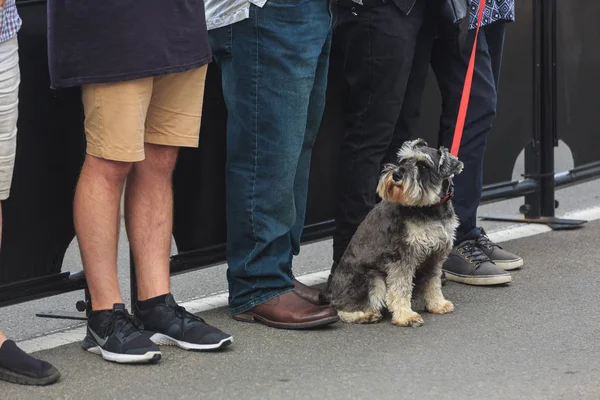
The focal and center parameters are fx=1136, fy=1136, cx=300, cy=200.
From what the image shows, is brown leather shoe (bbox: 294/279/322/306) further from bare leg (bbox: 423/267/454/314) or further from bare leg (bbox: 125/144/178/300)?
bare leg (bbox: 125/144/178/300)

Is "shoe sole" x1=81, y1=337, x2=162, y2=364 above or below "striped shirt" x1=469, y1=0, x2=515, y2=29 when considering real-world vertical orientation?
below

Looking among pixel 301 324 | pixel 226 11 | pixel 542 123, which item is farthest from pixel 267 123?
pixel 542 123

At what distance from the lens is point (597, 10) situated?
774 cm

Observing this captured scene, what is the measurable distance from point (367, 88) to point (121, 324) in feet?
5.29

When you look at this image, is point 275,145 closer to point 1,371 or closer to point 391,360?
point 391,360

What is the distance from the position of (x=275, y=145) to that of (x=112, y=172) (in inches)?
30.1

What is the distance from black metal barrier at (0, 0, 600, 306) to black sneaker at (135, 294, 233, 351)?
544 mm

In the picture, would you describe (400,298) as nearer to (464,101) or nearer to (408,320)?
(408,320)

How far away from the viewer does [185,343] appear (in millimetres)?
4465

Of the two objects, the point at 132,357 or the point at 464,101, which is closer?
the point at 132,357

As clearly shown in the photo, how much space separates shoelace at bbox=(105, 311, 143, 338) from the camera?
4340 millimetres

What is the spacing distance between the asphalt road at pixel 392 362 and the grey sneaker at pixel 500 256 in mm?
493

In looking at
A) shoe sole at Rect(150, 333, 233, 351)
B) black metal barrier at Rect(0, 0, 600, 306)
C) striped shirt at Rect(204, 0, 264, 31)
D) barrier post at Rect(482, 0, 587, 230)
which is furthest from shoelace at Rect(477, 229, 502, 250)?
striped shirt at Rect(204, 0, 264, 31)

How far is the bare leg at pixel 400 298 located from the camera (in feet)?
15.8
